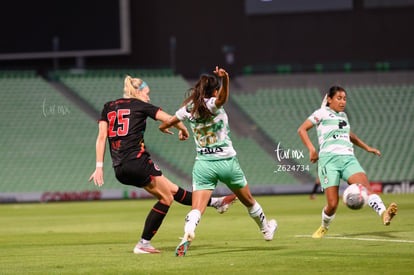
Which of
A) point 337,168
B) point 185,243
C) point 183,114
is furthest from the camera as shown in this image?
Answer: point 337,168

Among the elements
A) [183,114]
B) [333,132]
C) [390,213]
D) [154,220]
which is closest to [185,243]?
[154,220]

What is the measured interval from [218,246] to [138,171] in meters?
1.85

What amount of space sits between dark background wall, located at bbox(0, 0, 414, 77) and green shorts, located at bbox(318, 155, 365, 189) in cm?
2534

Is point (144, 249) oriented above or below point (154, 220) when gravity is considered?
below

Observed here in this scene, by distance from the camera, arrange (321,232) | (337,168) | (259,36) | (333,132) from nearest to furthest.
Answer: (337,168) → (333,132) → (321,232) → (259,36)

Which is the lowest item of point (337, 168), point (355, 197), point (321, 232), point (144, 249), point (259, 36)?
point (259, 36)

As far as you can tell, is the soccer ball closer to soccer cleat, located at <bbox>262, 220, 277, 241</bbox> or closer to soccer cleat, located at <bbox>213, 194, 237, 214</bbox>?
soccer cleat, located at <bbox>262, 220, 277, 241</bbox>

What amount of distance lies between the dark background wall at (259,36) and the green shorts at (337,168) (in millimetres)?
25343

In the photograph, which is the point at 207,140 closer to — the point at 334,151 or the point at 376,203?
the point at 334,151

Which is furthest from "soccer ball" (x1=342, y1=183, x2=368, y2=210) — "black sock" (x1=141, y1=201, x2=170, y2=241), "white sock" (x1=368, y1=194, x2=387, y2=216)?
"black sock" (x1=141, y1=201, x2=170, y2=241)

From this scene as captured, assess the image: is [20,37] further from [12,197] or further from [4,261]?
[4,261]

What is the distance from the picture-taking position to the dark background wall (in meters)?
37.8

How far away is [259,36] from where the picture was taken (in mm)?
38250

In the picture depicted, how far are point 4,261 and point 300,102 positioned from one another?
90.5ft
